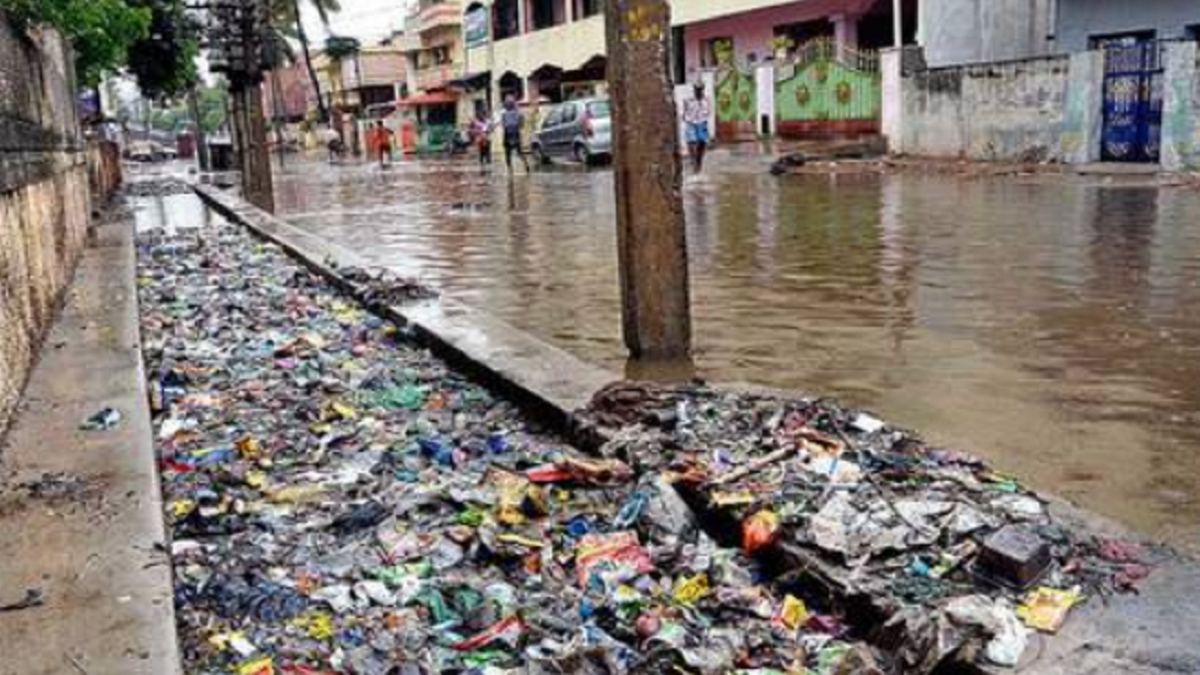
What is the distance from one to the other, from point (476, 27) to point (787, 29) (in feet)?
64.3

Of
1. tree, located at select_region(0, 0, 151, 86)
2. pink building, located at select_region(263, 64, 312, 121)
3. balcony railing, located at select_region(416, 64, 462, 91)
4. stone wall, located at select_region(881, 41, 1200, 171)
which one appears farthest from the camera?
pink building, located at select_region(263, 64, 312, 121)

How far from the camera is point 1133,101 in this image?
1756cm

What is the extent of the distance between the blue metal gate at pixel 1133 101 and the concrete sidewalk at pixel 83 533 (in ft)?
53.0

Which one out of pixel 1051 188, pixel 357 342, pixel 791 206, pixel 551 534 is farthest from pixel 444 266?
pixel 1051 188

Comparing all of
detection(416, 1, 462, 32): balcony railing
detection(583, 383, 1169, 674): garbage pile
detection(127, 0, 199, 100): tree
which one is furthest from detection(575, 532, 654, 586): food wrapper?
detection(416, 1, 462, 32): balcony railing

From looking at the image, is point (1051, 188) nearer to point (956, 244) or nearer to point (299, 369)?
point (956, 244)

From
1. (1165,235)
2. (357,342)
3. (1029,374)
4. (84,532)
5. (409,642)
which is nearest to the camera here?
(409,642)

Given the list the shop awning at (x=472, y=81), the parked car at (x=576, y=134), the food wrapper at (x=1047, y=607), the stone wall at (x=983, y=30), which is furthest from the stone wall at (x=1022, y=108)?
the shop awning at (x=472, y=81)

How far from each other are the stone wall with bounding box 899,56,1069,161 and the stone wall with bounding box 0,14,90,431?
14961 mm

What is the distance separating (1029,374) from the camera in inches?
224

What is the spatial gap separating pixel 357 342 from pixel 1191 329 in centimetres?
513

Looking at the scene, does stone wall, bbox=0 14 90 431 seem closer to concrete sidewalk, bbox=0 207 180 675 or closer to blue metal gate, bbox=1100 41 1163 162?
concrete sidewalk, bbox=0 207 180 675

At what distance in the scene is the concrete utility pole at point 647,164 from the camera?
5.30 m

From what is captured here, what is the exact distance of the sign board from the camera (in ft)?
154
